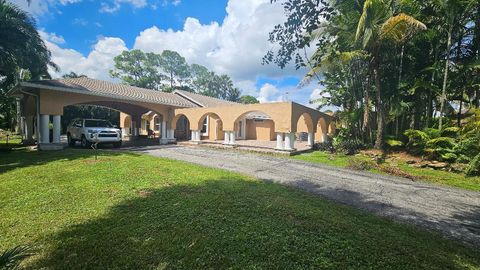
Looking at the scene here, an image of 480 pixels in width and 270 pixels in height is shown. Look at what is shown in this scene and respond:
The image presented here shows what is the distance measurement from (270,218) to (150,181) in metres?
4.02

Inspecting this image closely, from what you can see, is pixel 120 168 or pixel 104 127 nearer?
pixel 120 168

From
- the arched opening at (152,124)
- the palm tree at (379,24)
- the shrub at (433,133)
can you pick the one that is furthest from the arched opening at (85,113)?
the shrub at (433,133)

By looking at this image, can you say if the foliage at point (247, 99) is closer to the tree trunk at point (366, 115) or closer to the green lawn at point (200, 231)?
the tree trunk at point (366, 115)

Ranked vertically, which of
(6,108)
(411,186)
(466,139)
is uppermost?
(6,108)

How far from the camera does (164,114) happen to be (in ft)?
61.9

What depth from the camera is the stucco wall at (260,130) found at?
23203 mm

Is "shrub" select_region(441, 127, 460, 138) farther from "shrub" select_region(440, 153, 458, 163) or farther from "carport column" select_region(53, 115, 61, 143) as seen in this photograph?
"carport column" select_region(53, 115, 61, 143)

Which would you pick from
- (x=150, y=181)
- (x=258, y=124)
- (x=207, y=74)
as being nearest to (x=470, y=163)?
(x=150, y=181)

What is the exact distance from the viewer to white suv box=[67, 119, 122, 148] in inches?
537

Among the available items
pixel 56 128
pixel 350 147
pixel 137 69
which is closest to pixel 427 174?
pixel 350 147

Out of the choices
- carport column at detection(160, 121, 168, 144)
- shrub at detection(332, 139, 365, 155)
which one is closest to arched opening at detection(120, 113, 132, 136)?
carport column at detection(160, 121, 168, 144)

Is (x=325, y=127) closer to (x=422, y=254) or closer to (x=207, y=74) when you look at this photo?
(x=422, y=254)

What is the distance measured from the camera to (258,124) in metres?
24.0

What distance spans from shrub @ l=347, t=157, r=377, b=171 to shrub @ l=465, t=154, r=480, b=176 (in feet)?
10.4
